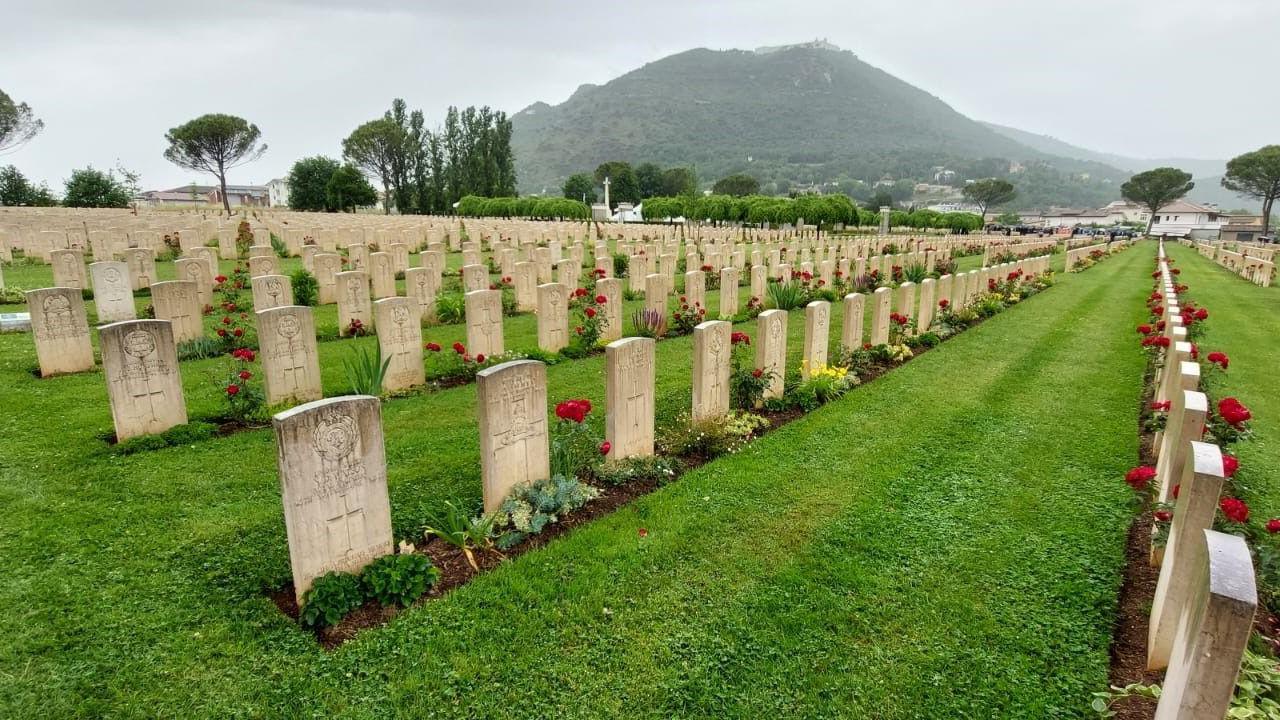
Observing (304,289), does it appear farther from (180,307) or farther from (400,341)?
(400,341)

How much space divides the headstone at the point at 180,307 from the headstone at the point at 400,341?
11.7 ft

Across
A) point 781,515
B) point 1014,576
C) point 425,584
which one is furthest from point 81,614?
point 1014,576

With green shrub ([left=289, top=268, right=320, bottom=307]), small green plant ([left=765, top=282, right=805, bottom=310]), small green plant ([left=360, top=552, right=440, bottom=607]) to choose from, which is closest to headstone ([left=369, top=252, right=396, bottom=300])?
green shrub ([left=289, top=268, right=320, bottom=307])

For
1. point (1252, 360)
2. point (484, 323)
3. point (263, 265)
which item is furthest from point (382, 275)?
point (1252, 360)

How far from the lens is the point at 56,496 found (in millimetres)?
5035

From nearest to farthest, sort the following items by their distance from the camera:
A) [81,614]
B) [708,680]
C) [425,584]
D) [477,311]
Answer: [708,680] → [81,614] → [425,584] → [477,311]

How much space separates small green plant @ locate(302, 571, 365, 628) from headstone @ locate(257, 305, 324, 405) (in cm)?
393

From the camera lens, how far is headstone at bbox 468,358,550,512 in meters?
4.81

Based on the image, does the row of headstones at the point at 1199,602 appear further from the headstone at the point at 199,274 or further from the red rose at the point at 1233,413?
the headstone at the point at 199,274

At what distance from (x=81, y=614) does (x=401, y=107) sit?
75.2 m

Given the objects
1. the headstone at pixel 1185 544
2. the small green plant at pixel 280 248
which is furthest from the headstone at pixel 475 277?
the small green plant at pixel 280 248

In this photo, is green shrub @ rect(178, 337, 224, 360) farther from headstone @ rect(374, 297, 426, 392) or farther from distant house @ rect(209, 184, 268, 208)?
distant house @ rect(209, 184, 268, 208)

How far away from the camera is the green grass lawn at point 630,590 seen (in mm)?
3355

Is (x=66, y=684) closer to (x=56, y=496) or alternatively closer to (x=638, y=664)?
(x=56, y=496)
